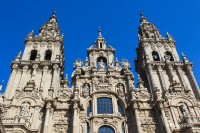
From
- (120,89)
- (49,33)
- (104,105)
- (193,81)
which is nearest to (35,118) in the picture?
(104,105)

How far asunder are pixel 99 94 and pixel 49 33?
498 inches

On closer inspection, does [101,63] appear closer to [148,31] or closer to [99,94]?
[99,94]

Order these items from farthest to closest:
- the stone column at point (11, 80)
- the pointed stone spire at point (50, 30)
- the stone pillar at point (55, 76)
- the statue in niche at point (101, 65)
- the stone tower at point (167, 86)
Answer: the pointed stone spire at point (50, 30) → the statue in niche at point (101, 65) → the stone pillar at point (55, 76) → the stone column at point (11, 80) → the stone tower at point (167, 86)

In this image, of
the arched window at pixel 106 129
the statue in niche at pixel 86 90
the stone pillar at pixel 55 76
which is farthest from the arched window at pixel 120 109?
the stone pillar at pixel 55 76

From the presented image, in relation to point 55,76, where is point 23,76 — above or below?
above

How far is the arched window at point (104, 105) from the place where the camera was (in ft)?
80.3

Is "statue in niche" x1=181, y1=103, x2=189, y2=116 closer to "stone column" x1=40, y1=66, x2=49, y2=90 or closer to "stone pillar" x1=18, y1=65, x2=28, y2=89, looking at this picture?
"stone column" x1=40, y1=66, x2=49, y2=90

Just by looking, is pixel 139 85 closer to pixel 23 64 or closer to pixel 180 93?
A: pixel 180 93

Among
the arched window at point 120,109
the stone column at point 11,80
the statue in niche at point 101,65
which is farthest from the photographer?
the statue in niche at point 101,65

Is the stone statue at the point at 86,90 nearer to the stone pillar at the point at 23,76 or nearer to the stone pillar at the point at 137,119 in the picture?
the stone pillar at the point at 137,119

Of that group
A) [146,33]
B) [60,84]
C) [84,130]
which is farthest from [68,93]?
[146,33]

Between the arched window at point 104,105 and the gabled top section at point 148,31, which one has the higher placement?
the gabled top section at point 148,31

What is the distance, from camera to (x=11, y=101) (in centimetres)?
2431

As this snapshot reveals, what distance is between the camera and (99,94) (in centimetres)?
2584
